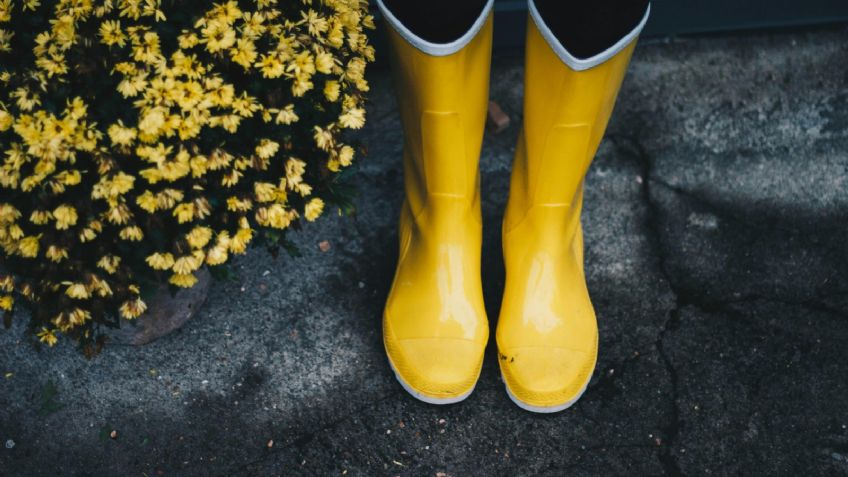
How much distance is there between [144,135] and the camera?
1172 millimetres

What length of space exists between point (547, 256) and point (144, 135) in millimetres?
918

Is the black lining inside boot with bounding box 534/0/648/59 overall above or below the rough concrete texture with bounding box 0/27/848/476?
above

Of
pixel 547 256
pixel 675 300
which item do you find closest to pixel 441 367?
pixel 547 256

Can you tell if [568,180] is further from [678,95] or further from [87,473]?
[87,473]

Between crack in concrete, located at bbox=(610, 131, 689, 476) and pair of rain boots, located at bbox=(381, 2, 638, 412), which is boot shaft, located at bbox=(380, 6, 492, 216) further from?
crack in concrete, located at bbox=(610, 131, 689, 476)

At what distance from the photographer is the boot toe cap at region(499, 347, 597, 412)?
64.1 inches

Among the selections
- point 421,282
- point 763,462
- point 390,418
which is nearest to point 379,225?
point 421,282

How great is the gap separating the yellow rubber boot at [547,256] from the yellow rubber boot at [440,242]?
89 millimetres

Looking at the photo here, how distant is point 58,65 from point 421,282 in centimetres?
88

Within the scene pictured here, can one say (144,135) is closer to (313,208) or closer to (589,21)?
(313,208)

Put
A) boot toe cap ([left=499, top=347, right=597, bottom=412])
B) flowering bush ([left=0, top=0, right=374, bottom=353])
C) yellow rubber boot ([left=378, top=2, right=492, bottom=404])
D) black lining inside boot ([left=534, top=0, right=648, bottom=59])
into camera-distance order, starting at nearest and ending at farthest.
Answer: flowering bush ([left=0, top=0, right=374, bottom=353]), black lining inside boot ([left=534, top=0, right=648, bottom=59]), yellow rubber boot ([left=378, top=2, right=492, bottom=404]), boot toe cap ([left=499, top=347, right=597, bottom=412])

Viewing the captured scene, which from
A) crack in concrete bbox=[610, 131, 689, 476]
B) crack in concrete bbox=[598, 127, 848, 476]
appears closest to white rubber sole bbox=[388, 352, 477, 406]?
crack in concrete bbox=[598, 127, 848, 476]

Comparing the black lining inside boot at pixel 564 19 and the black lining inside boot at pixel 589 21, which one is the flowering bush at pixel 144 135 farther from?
the black lining inside boot at pixel 589 21

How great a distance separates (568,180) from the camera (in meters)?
1.56
